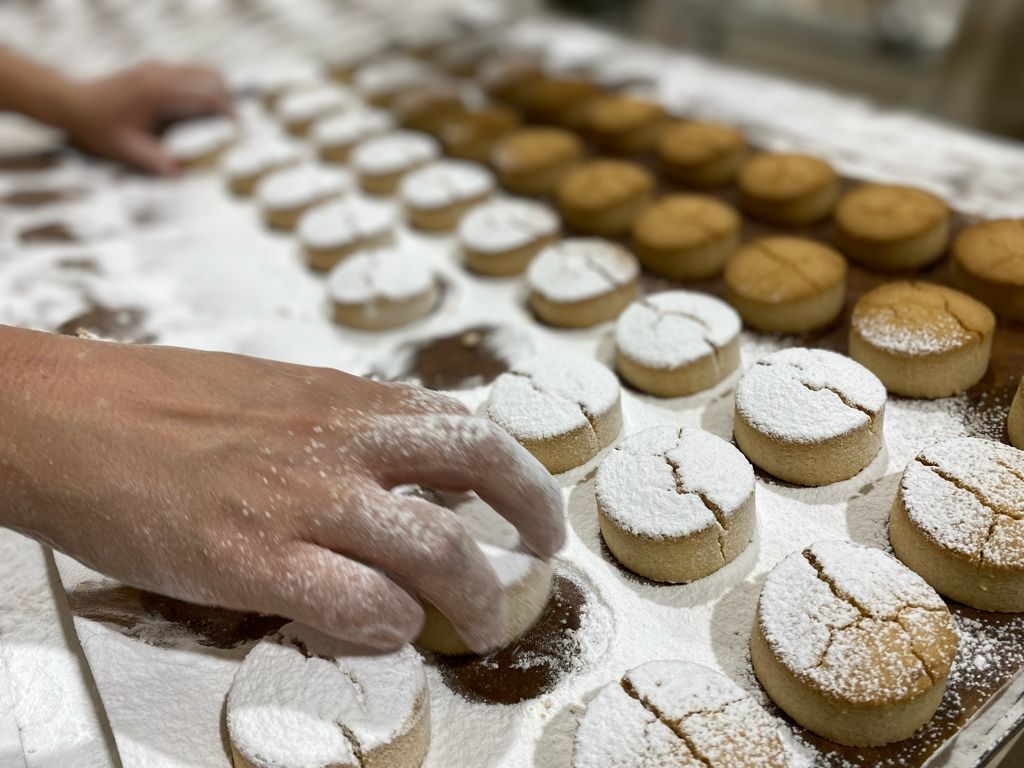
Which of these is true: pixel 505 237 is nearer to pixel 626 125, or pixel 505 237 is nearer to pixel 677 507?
pixel 626 125

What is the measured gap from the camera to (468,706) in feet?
4.40

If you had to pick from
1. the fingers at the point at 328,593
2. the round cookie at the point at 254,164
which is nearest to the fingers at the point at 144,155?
the round cookie at the point at 254,164

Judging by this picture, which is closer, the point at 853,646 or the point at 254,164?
the point at 853,646

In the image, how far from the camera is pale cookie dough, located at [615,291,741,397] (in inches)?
72.9

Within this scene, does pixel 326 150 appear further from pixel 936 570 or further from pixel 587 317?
pixel 936 570

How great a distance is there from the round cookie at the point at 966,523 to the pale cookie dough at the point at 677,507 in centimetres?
28

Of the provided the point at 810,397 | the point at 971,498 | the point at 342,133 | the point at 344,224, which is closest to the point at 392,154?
the point at 342,133

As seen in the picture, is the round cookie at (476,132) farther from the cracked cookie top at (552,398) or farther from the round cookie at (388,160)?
the cracked cookie top at (552,398)

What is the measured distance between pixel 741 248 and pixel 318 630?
5.03 ft

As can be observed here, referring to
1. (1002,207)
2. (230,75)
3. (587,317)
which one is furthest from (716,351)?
(230,75)

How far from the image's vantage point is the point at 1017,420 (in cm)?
163

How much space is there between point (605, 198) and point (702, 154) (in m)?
0.40

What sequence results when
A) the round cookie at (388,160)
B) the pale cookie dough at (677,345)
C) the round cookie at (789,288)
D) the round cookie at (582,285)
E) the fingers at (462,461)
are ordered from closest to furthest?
the fingers at (462,461), the pale cookie dough at (677,345), the round cookie at (789,288), the round cookie at (582,285), the round cookie at (388,160)

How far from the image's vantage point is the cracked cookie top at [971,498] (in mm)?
1347
